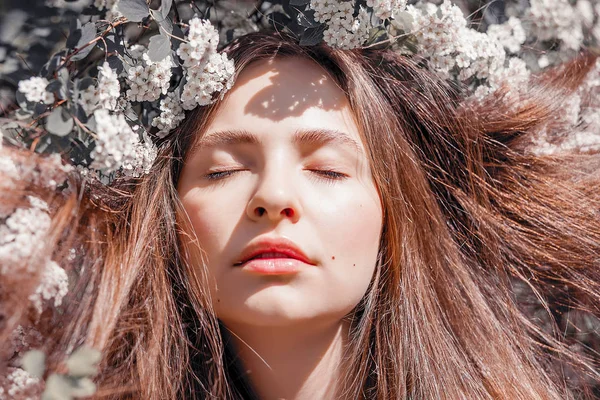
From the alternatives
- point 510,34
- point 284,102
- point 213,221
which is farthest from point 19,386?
point 510,34

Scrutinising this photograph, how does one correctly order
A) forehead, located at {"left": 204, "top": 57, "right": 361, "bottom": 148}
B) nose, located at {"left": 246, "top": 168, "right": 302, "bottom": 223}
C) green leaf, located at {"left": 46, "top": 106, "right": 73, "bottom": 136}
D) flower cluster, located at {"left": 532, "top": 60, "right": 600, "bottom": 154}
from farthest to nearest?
1. flower cluster, located at {"left": 532, "top": 60, "right": 600, "bottom": 154}
2. forehead, located at {"left": 204, "top": 57, "right": 361, "bottom": 148}
3. nose, located at {"left": 246, "top": 168, "right": 302, "bottom": 223}
4. green leaf, located at {"left": 46, "top": 106, "right": 73, "bottom": 136}

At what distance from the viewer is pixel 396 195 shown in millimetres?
1853

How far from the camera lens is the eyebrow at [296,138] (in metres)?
1.71

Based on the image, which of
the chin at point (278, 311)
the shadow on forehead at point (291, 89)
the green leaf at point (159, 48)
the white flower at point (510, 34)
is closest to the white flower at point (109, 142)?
the green leaf at point (159, 48)

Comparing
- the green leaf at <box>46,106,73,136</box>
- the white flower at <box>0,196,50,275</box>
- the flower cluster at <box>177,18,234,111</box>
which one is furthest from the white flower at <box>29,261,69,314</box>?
the flower cluster at <box>177,18,234,111</box>

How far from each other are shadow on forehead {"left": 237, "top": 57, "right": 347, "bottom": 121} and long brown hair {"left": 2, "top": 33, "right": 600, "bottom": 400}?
1.3 inches

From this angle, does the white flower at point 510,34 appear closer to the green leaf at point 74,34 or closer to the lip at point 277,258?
the lip at point 277,258

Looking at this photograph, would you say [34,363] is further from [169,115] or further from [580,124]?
[580,124]

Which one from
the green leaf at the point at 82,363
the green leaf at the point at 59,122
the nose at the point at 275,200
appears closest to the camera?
the green leaf at the point at 82,363

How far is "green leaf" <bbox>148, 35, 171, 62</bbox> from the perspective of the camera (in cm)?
169

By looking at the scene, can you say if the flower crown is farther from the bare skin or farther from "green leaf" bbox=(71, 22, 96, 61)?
the bare skin

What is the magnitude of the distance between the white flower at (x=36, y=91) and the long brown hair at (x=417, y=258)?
23 cm

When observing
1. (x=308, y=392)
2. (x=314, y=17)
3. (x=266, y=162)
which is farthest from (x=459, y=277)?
(x=314, y=17)

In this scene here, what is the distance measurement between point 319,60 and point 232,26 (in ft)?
1.36
